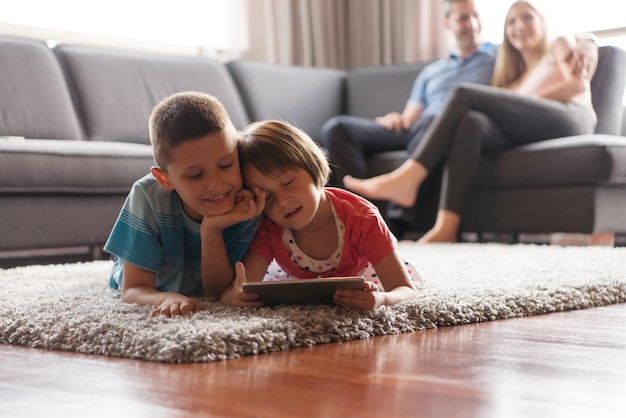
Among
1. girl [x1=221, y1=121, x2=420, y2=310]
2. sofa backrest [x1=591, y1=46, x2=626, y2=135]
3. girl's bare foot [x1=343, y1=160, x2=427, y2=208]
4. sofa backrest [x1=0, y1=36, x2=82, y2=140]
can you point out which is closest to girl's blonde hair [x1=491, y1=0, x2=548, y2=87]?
sofa backrest [x1=591, y1=46, x2=626, y2=135]

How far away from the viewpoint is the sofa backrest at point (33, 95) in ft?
9.71

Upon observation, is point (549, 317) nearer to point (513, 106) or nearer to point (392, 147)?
point (513, 106)

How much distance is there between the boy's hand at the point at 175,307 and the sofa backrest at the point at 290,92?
2480mm

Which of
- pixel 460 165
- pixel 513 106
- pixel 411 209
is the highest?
pixel 513 106

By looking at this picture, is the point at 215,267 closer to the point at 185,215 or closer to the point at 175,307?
the point at 185,215

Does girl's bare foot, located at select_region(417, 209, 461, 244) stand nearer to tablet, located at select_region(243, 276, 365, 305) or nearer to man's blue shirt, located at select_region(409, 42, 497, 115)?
man's blue shirt, located at select_region(409, 42, 497, 115)

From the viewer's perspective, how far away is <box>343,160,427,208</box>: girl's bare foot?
3047 mm

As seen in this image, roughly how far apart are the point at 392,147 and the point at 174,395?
9.29 ft

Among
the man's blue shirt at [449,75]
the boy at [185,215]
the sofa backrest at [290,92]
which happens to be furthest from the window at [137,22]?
the boy at [185,215]

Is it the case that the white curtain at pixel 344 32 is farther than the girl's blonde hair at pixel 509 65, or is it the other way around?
the white curtain at pixel 344 32

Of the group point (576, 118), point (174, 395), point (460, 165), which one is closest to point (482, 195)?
point (460, 165)

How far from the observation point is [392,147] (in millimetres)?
3582

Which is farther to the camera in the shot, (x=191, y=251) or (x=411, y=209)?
(x=411, y=209)

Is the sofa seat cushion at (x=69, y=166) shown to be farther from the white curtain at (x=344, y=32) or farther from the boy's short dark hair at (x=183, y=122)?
the white curtain at (x=344, y=32)
